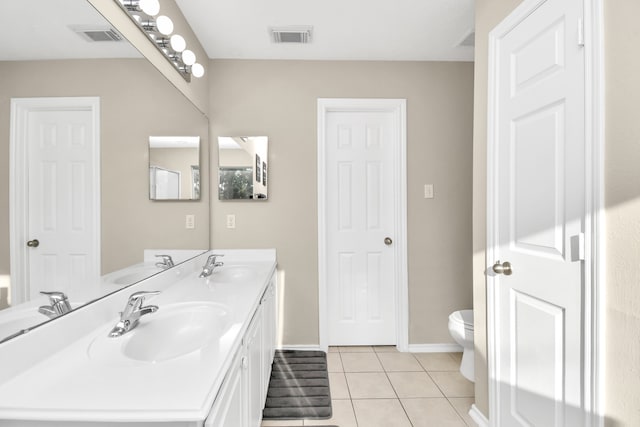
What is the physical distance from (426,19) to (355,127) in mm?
965

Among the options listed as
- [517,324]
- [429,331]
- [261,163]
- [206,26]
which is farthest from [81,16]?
[429,331]

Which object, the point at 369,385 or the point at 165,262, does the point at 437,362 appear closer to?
the point at 369,385

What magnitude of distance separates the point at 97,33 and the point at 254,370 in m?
1.59

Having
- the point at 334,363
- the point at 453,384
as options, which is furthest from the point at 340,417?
the point at 453,384

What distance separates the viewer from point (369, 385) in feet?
7.59

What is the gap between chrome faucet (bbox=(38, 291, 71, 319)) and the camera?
1.07 m

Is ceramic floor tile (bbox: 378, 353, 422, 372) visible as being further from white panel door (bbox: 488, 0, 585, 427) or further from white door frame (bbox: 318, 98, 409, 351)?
white panel door (bbox: 488, 0, 585, 427)

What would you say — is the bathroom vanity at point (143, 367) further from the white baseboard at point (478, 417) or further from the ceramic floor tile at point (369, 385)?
the white baseboard at point (478, 417)

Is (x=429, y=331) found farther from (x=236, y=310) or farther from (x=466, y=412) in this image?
(x=236, y=310)

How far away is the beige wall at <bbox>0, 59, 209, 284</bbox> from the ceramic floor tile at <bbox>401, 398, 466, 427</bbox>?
5.84 feet

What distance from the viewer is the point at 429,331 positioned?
113 inches

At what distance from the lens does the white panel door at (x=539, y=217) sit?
1.27 metres

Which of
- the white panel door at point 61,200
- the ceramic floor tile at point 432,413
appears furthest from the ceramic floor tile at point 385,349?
the white panel door at point 61,200

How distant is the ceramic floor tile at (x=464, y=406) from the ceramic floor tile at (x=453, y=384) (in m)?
0.05
